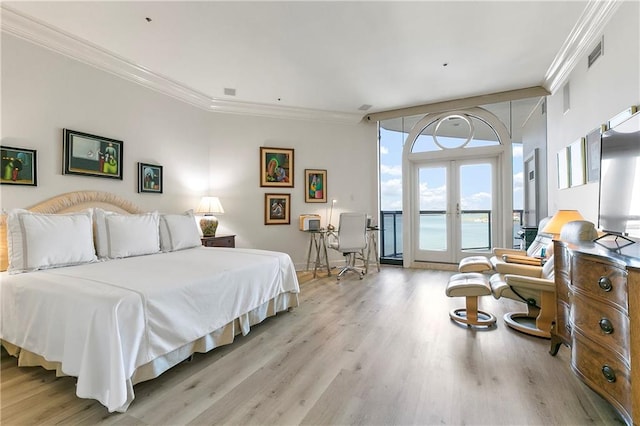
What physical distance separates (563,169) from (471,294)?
2.40 meters

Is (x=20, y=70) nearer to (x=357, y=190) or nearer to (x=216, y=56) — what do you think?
(x=216, y=56)

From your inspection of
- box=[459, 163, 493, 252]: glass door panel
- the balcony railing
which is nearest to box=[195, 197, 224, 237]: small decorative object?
the balcony railing

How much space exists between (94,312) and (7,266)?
1535mm

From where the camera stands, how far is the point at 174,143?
4.34 metres

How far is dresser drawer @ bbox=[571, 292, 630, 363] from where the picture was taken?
134cm

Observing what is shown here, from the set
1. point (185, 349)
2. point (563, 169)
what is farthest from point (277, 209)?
point (563, 169)

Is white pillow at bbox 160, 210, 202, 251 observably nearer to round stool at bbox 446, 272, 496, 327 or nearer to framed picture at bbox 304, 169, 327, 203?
framed picture at bbox 304, 169, 327, 203

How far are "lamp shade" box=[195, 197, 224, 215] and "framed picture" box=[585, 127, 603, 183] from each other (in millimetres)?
4590

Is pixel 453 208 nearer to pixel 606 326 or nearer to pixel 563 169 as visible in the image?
pixel 563 169

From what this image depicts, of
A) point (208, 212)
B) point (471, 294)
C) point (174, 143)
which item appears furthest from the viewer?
point (208, 212)

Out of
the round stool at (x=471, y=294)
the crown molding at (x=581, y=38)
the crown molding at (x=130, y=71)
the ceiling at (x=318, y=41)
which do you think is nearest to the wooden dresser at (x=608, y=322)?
the round stool at (x=471, y=294)

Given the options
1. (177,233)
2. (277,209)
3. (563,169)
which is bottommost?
(177,233)

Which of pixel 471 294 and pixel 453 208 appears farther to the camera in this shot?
pixel 453 208

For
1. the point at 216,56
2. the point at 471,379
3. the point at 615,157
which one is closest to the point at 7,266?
the point at 216,56
